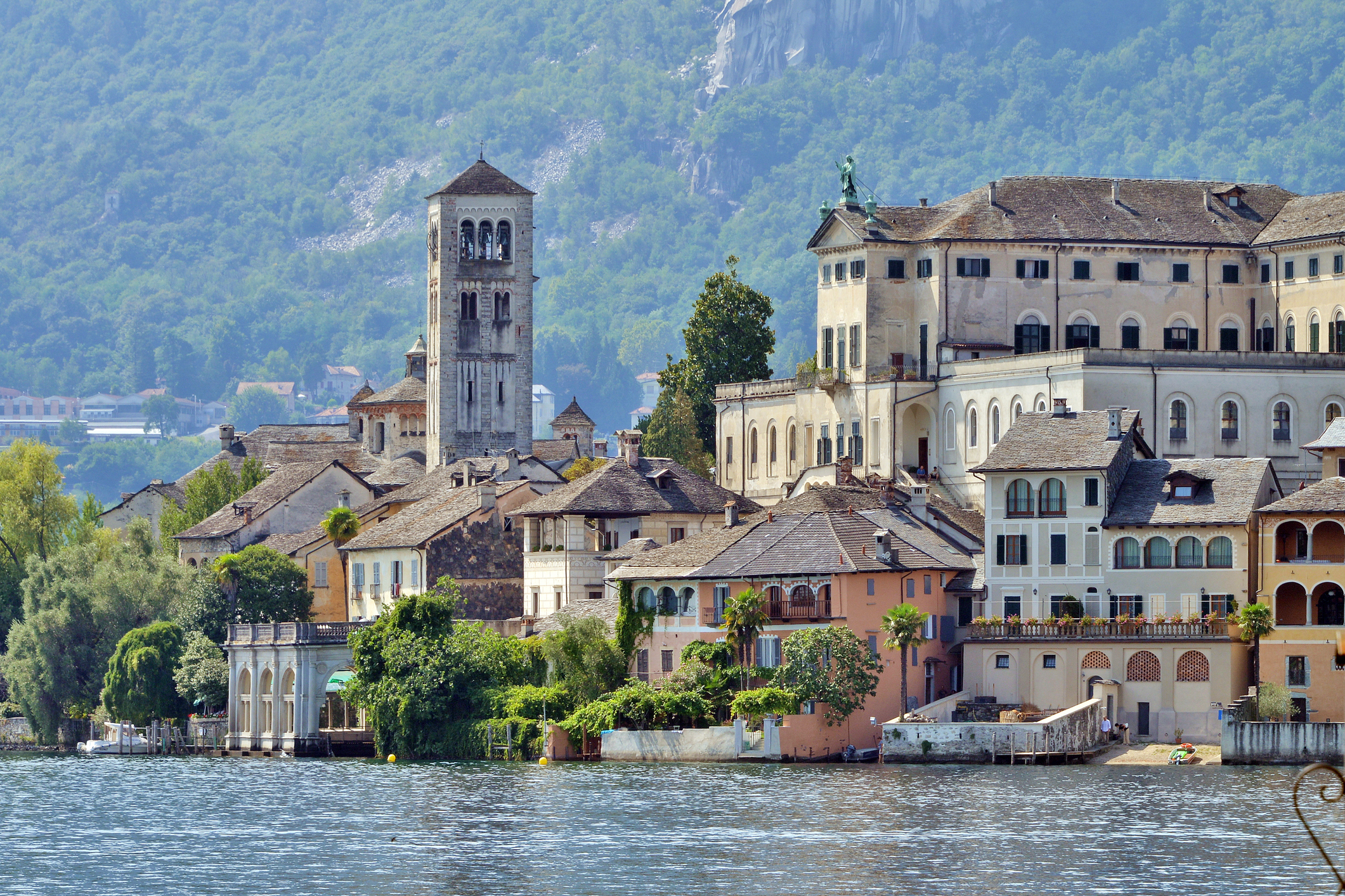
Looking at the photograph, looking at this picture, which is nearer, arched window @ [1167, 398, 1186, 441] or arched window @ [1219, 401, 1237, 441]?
arched window @ [1167, 398, 1186, 441]

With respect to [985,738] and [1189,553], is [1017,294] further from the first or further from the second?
[985,738]

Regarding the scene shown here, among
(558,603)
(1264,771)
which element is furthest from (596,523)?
(1264,771)

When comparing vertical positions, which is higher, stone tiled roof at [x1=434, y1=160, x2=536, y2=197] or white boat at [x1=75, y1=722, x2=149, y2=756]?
stone tiled roof at [x1=434, y1=160, x2=536, y2=197]

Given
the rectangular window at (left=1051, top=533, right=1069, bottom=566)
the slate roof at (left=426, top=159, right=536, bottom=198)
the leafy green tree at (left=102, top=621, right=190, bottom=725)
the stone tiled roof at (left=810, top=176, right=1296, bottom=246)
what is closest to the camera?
the rectangular window at (left=1051, top=533, right=1069, bottom=566)

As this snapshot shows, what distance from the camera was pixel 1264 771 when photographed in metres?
86.9

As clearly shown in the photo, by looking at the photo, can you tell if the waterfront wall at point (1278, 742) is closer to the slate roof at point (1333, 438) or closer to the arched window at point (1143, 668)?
the arched window at point (1143, 668)

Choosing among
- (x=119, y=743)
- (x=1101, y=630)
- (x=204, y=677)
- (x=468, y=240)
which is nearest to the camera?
(x=1101, y=630)

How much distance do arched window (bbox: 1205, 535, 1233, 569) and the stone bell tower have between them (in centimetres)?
8116

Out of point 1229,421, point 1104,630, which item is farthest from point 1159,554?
point 1229,421

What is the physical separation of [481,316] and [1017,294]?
176 feet

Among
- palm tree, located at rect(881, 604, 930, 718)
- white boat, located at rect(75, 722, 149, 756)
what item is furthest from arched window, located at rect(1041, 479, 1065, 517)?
white boat, located at rect(75, 722, 149, 756)

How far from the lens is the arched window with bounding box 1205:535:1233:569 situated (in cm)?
9619

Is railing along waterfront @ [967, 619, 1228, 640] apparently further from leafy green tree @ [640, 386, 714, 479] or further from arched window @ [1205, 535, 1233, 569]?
leafy green tree @ [640, 386, 714, 479]

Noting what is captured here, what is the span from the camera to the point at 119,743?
386 ft
